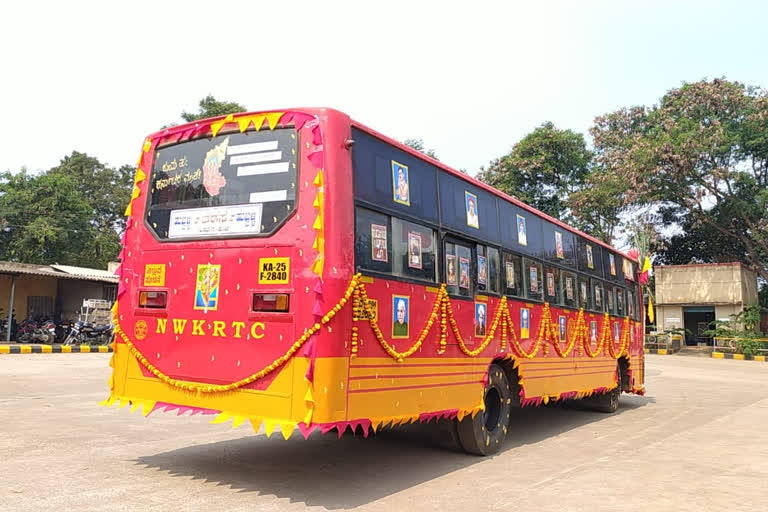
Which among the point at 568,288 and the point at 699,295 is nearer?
the point at 568,288

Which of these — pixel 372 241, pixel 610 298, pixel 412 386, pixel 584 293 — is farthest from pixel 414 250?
pixel 610 298

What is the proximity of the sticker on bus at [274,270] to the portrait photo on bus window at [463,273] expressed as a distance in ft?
7.70

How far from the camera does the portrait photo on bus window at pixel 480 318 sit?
6781 mm

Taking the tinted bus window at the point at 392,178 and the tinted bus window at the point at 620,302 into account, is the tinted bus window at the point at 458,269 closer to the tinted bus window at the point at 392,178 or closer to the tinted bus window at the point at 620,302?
the tinted bus window at the point at 392,178

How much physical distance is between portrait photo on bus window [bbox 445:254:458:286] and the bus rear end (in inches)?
69.2

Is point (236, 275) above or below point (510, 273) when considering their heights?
below

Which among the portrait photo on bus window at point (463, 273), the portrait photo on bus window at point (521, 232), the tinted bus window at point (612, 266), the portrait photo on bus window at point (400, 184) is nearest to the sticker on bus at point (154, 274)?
the portrait photo on bus window at point (400, 184)

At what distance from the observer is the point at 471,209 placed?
690cm

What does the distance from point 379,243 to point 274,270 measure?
944mm

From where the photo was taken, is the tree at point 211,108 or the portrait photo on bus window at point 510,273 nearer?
the portrait photo on bus window at point 510,273

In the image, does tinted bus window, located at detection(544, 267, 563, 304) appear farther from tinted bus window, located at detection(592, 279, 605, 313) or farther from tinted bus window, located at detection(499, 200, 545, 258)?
tinted bus window, located at detection(592, 279, 605, 313)

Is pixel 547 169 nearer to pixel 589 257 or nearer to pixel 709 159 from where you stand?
pixel 709 159

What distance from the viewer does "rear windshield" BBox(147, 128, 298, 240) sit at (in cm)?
503

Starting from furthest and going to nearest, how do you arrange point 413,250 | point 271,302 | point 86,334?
point 86,334, point 413,250, point 271,302
